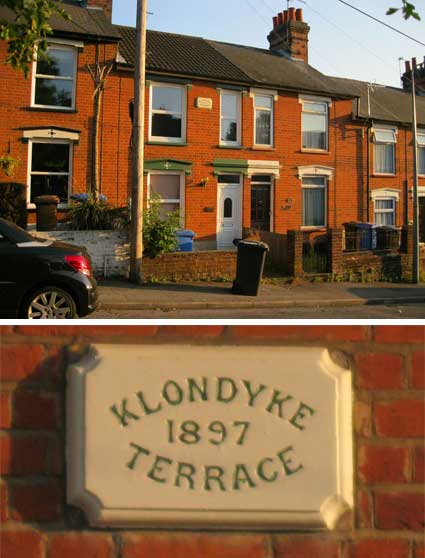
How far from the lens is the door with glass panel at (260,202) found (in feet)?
56.4

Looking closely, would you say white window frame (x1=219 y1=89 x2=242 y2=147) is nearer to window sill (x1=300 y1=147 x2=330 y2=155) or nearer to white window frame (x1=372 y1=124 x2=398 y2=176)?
window sill (x1=300 y1=147 x2=330 y2=155)

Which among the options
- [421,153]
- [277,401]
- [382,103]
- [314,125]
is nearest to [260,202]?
[314,125]

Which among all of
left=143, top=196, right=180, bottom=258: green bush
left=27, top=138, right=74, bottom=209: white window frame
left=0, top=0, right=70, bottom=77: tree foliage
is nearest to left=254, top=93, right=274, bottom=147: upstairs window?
left=27, top=138, right=74, bottom=209: white window frame

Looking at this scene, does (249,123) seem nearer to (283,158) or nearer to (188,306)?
(283,158)

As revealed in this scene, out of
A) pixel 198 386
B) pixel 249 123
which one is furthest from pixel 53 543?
pixel 249 123

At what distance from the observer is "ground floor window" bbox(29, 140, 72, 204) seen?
45.7 feet

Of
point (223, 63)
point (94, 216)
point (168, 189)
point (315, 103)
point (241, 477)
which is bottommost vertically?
point (241, 477)

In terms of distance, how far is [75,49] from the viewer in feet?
45.9

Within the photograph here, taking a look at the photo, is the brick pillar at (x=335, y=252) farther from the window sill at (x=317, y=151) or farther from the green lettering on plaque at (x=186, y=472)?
the green lettering on plaque at (x=186, y=472)

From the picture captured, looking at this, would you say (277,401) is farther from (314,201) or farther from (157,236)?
(314,201)

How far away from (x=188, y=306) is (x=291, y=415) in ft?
25.0

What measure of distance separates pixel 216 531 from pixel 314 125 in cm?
1824

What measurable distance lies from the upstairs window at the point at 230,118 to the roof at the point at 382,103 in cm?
500

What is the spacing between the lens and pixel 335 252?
45.0ft
